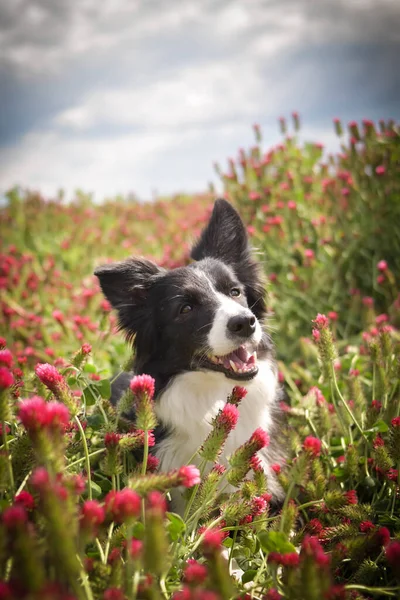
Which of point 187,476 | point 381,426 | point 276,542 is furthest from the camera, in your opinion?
point 381,426

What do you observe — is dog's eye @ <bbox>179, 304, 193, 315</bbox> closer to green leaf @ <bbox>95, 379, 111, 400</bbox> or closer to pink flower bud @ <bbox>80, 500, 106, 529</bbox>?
green leaf @ <bbox>95, 379, 111, 400</bbox>

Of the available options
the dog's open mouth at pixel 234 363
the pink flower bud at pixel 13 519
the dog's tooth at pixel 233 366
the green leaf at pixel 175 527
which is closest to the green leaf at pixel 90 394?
the dog's open mouth at pixel 234 363

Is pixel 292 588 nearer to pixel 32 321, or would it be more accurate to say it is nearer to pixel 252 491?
pixel 252 491

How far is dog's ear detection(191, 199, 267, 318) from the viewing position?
3233 millimetres

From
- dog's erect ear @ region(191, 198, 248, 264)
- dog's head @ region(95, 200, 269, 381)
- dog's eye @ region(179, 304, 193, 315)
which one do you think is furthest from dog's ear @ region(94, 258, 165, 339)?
dog's erect ear @ region(191, 198, 248, 264)

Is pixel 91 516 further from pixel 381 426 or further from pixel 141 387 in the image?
pixel 381 426

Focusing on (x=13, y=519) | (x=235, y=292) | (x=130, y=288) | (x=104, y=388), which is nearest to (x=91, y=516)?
(x=13, y=519)

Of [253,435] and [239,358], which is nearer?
[253,435]

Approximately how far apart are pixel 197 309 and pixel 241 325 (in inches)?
14.1

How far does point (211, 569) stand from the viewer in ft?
3.88

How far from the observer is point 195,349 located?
2.72m

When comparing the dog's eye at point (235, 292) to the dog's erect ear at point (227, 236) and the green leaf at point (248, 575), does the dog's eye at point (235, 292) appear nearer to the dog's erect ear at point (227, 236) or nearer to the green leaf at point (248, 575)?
the dog's erect ear at point (227, 236)

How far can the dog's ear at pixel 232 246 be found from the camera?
3.23 meters

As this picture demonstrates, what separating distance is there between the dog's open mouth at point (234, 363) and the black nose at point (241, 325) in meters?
0.14
